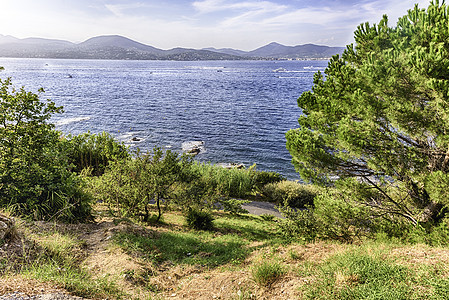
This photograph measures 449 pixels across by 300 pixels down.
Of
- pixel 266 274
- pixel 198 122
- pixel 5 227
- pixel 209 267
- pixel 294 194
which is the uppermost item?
pixel 5 227

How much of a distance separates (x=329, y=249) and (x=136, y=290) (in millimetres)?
5207

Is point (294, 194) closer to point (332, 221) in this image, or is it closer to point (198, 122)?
point (332, 221)

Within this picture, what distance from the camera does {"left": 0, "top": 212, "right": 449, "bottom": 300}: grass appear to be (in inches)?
171

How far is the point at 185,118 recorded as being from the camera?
43.4 metres

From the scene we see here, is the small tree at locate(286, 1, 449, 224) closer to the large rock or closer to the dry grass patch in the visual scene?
the dry grass patch

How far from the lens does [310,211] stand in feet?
30.5

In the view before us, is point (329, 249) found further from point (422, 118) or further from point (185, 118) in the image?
point (185, 118)

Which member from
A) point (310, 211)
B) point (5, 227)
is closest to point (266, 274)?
point (310, 211)

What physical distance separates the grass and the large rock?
11.7 inches

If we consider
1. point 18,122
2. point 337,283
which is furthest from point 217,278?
point 18,122

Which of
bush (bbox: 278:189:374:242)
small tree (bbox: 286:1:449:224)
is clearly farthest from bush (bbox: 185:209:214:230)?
small tree (bbox: 286:1:449:224)

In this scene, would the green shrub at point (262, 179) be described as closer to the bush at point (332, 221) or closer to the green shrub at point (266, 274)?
the bush at point (332, 221)

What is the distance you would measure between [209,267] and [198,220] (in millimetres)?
4553

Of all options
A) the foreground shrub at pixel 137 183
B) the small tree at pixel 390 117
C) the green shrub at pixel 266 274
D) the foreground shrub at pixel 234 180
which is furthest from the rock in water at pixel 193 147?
the green shrub at pixel 266 274
